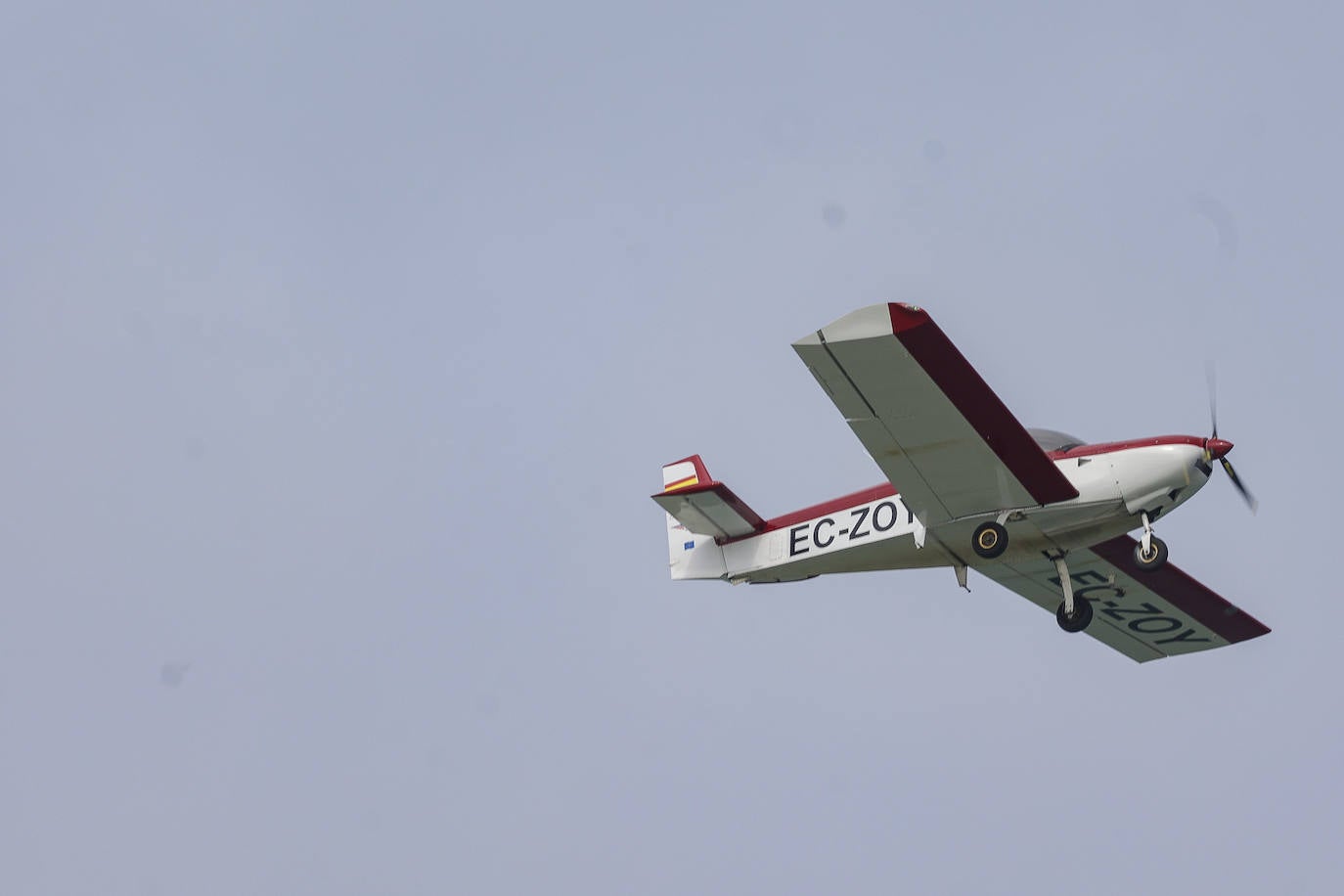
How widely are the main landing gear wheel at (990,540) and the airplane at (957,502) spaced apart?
22 mm

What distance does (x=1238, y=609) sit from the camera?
2805 cm

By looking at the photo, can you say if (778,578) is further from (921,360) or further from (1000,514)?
(921,360)

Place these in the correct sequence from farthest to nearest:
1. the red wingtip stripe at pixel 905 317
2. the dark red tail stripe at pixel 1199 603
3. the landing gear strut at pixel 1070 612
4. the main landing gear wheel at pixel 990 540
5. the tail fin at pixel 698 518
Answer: the dark red tail stripe at pixel 1199 603 → the tail fin at pixel 698 518 → the landing gear strut at pixel 1070 612 → the main landing gear wheel at pixel 990 540 → the red wingtip stripe at pixel 905 317

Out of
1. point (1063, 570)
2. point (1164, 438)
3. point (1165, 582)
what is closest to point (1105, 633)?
point (1165, 582)

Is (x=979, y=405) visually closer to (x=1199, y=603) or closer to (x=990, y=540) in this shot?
(x=990, y=540)

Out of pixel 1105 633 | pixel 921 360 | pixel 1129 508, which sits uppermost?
pixel 921 360

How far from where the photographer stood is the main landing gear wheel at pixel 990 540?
24.6 metres

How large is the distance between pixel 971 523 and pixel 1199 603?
534 cm

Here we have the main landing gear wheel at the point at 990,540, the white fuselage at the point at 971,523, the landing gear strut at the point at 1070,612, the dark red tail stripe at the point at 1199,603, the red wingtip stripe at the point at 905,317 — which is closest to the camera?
the red wingtip stripe at the point at 905,317

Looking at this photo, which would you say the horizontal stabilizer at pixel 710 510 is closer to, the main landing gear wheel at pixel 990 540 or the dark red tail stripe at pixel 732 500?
the dark red tail stripe at pixel 732 500

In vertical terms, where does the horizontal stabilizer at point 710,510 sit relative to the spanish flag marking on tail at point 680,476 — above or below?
below

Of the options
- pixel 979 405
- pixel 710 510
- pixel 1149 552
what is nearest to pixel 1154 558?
pixel 1149 552

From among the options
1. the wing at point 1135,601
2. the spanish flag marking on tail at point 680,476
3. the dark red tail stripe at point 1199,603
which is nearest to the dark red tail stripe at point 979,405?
the wing at point 1135,601

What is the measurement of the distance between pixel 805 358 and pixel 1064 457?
4204mm
